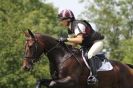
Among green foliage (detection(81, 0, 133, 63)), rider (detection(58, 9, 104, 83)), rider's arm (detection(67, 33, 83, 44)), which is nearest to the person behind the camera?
rider's arm (detection(67, 33, 83, 44))

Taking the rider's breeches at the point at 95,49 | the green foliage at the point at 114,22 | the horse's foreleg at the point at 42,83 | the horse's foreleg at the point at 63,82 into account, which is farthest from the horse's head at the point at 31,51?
the green foliage at the point at 114,22

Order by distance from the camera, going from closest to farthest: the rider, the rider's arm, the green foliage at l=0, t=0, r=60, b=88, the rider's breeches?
the rider's arm → the rider → the rider's breeches → the green foliage at l=0, t=0, r=60, b=88

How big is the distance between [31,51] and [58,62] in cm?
87

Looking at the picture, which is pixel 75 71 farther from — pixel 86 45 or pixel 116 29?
pixel 116 29

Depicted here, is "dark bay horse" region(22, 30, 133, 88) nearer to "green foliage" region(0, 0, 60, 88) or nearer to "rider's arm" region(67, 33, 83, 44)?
"rider's arm" region(67, 33, 83, 44)

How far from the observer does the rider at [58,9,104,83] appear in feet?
48.7

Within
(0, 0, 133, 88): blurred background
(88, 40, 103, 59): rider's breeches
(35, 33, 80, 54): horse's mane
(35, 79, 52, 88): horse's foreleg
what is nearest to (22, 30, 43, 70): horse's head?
(35, 33, 80, 54): horse's mane

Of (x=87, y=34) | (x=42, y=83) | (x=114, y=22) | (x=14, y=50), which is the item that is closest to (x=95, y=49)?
(x=87, y=34)

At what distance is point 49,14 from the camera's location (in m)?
67.1

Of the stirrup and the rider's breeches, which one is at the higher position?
the rider's breeches

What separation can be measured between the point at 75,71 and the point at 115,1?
5623cm

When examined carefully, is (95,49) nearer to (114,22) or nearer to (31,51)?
(31,51)

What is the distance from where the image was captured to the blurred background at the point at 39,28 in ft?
152

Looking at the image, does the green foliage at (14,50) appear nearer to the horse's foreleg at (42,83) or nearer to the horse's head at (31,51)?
the horse's head at (31,51)
